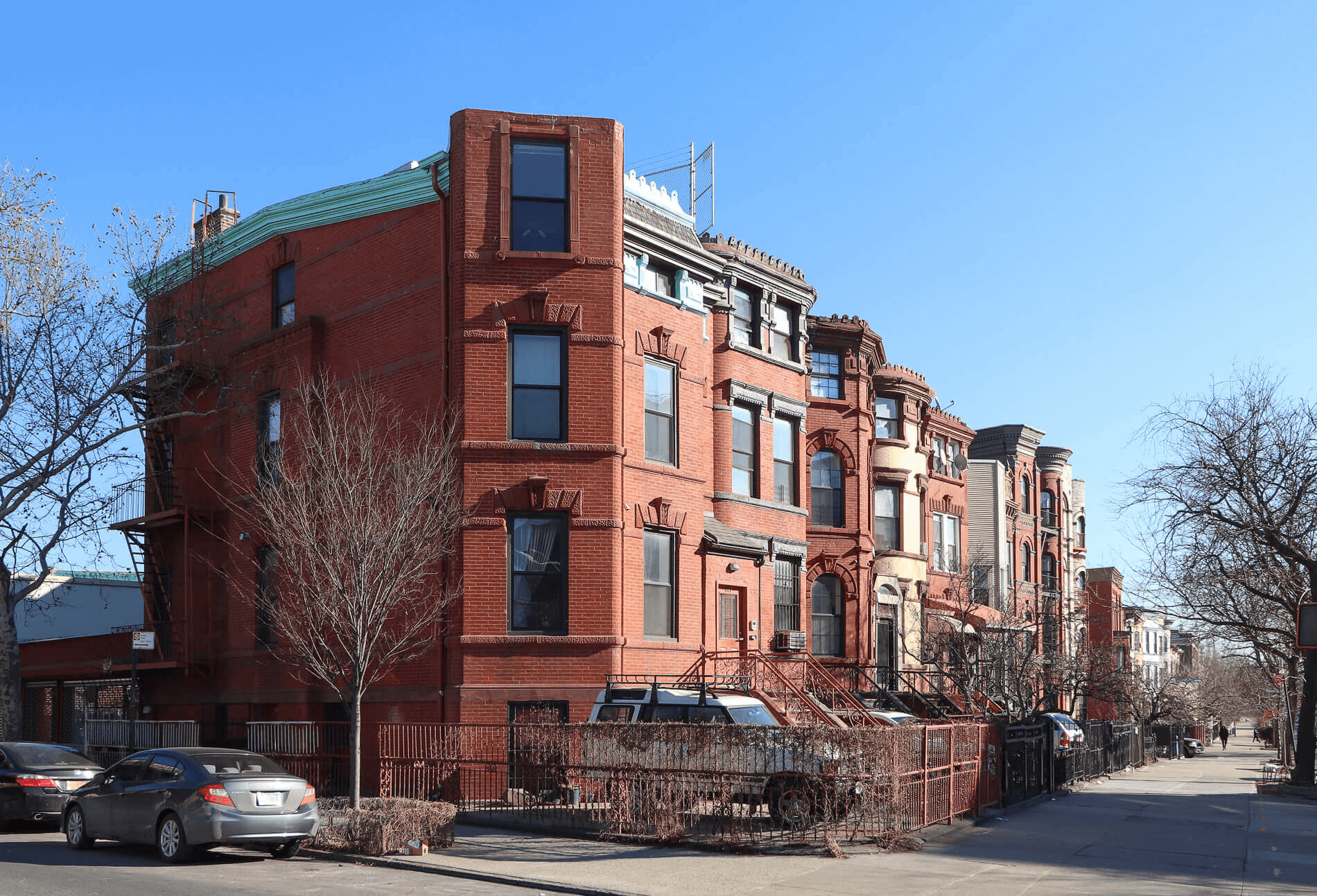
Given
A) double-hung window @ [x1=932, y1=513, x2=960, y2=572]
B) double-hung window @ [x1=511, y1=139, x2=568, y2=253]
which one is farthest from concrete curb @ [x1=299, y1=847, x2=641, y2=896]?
double-hung window @ [x1=932, y1=513, x2=960, y2=572]

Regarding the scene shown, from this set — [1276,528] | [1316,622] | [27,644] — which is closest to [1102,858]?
[1316,622]

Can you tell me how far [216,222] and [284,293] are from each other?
5.74m

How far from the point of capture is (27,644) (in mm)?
35500

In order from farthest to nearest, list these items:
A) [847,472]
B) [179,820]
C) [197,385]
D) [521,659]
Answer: [847,472], [197,385], [521,659], [179,820]

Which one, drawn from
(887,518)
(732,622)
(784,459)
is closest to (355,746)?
(732,622)

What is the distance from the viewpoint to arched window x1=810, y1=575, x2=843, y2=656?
32750 millimetres

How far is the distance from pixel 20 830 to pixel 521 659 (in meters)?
8.58

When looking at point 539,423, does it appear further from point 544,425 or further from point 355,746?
point 355,746

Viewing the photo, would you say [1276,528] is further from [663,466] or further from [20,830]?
[20,830]

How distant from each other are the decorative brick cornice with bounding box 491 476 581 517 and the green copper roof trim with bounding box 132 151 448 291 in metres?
6.14

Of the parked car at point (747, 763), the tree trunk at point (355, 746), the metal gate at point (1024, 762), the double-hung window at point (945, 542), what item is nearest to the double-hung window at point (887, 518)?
the double-hung window at point (945, 542)

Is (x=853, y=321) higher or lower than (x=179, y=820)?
higher

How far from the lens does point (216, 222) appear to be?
32.4 metres

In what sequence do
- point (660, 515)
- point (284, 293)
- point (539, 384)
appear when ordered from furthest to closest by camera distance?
point (284, 293)
point (660, 515)
point (539, 384)
